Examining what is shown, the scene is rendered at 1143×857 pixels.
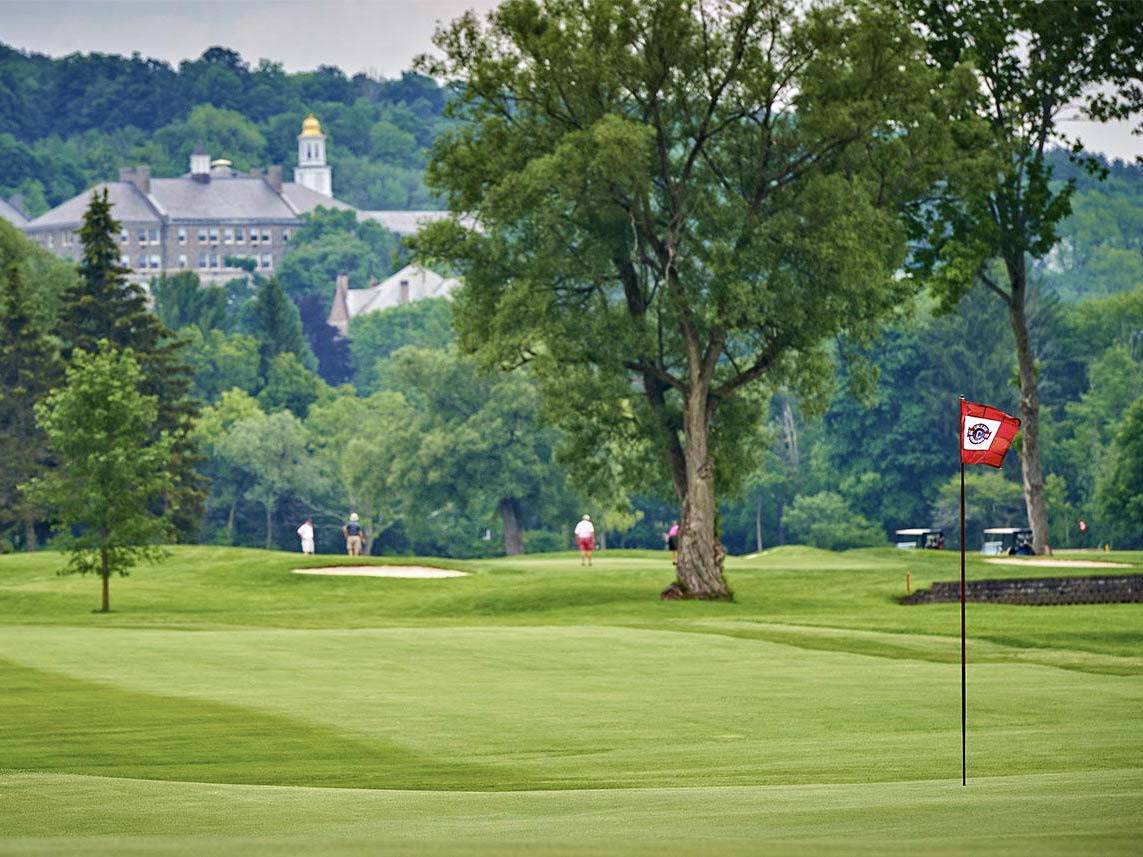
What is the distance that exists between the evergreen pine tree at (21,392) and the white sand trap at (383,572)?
31100mm

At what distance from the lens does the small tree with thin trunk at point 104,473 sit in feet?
165

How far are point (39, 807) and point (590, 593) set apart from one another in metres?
34.0

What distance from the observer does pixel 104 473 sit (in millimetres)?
50844

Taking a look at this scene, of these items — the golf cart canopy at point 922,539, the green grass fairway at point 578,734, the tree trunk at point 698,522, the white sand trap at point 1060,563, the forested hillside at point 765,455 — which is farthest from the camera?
the forested hillside at point 765,455

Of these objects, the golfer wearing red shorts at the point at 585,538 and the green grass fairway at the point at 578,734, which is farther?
the golfer wearing red shorts at the point at 585,538

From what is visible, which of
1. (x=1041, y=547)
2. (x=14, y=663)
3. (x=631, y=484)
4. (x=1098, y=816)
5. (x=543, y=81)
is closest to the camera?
(x=1098, y=816)

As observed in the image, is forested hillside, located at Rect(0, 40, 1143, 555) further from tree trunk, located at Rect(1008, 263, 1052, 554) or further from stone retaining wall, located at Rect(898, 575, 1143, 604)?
stone retaining wall, located at Rect(898, 575, 1143, 604)

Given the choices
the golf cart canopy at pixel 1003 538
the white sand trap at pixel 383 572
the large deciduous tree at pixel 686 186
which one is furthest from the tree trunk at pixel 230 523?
the large deciduous tree at pixel 686 186

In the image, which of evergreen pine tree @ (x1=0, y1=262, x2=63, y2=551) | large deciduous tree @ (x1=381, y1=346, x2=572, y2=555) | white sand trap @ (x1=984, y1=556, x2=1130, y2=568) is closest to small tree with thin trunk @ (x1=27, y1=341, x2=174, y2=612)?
white sand trap @ (x1=984, y1=556, x2=1130, y2=568)

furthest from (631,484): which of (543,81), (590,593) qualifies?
(543,81)

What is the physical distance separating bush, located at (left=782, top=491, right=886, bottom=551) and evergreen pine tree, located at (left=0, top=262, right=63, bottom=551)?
5150 cm

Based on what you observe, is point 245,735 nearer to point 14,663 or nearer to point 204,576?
point 14,663

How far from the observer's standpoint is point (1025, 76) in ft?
192

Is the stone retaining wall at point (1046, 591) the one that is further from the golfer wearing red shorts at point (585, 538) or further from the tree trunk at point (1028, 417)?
the golfer wearing red shorts at point (585, 538)
